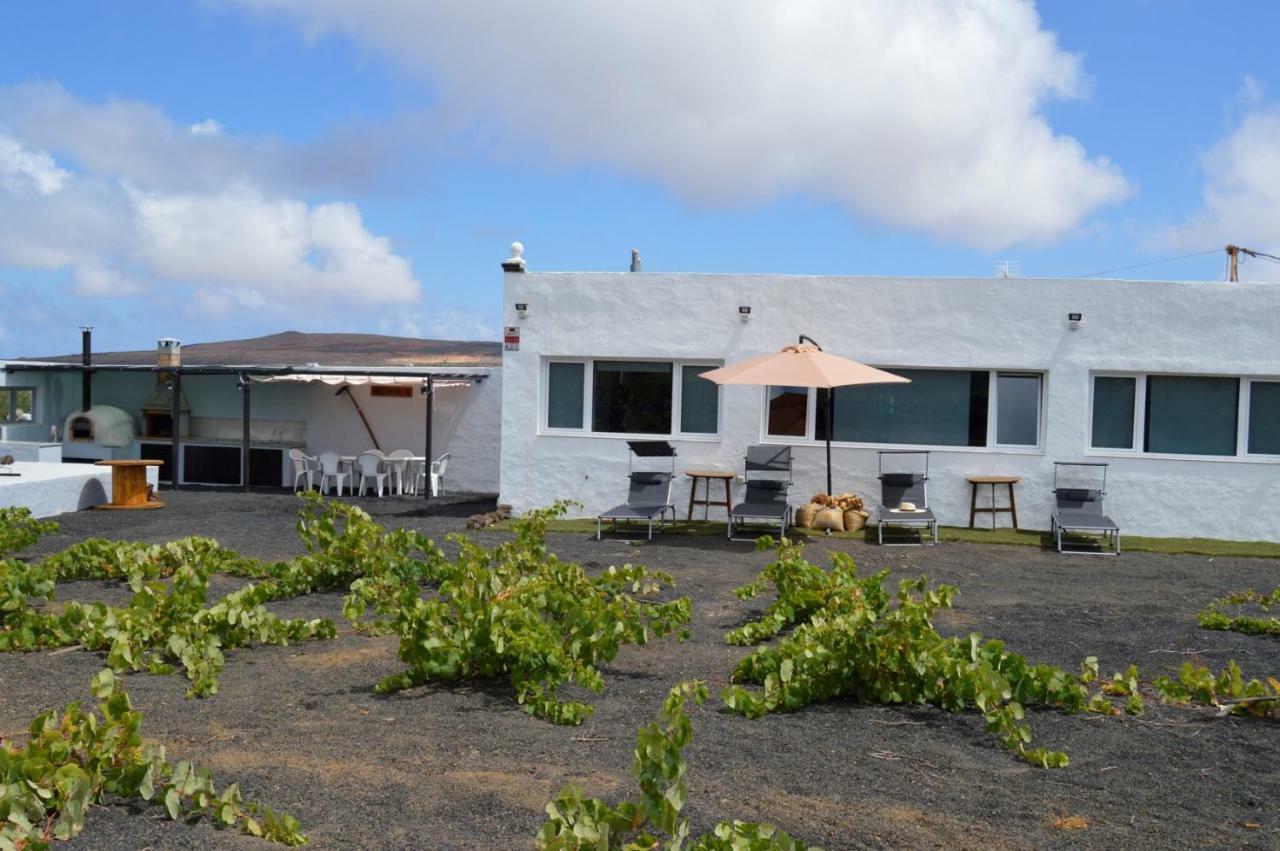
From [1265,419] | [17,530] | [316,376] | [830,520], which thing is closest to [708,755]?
[17,530]

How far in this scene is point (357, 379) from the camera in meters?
18.4

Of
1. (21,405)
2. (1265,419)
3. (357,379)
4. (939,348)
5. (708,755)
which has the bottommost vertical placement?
(708,755)

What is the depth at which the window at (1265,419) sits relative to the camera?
1384 centimetres

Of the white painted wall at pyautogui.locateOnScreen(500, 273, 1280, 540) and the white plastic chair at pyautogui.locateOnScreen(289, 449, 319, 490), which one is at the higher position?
the white painted wall at pyautogui.locateOnScreen(500, 273, 1280, 540)

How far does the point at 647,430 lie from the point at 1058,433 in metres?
5.03

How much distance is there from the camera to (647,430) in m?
15.0

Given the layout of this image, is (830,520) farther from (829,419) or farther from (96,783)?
(96,783)

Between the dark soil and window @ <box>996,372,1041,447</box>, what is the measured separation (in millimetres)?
6446

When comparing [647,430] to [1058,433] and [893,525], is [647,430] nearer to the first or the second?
[893,525]

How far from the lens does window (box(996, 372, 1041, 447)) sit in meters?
14.2

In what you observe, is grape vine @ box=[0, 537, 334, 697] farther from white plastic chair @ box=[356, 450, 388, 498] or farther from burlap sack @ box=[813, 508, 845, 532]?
white plastic chair @ box=[356, 450, 388, 498]

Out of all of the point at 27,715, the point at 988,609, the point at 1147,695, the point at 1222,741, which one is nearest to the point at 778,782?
the point at 1222,741

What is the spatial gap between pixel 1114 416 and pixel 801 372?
442 centimetres

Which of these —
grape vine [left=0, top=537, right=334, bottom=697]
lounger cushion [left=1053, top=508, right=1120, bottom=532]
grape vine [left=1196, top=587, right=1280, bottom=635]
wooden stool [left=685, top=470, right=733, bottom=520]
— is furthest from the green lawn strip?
grape vine [left=0, top=537, right=334, bottom=697]
